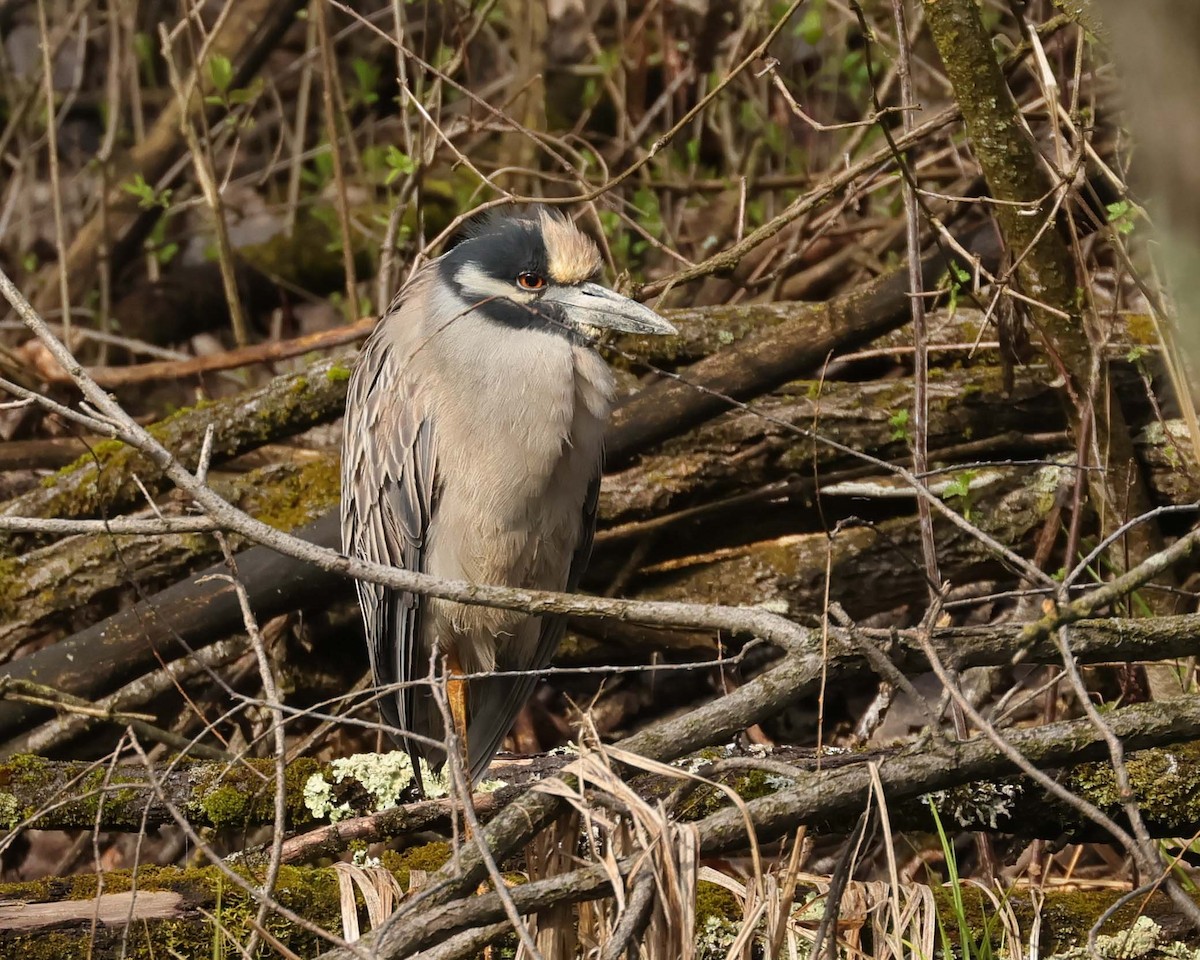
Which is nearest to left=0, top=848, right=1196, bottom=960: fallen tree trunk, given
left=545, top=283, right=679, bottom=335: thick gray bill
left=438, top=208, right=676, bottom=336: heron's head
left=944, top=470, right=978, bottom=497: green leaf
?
left=944, top=470, right=978, bottom=497: green leaf

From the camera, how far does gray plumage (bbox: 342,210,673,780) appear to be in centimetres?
374

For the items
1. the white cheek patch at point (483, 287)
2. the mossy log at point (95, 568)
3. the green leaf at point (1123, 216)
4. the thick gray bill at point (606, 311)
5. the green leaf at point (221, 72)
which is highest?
the green leaf at point (221, 72)

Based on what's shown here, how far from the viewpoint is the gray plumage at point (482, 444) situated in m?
3.74

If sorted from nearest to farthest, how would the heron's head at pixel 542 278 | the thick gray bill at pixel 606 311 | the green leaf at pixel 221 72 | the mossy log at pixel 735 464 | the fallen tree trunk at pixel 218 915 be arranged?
the fallen tree trunk at pixel 218 915 < the thick gray bill at pixel 606 311 < the heron's head at pixel 542 278 < the mossy log at pixel 735 464 < the green leaf at pixel 221 72

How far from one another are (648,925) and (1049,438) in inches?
110

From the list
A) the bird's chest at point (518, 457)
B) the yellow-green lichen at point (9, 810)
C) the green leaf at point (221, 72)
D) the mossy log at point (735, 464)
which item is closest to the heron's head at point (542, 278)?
the bird's chest at point (518, 457)

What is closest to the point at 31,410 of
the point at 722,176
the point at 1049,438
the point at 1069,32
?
the point at 722,176

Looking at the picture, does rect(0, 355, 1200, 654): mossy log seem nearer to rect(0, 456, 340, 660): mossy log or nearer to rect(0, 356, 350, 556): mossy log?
rect(0, 456, 340, 660): mossy log

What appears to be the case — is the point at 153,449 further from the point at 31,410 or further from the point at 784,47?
the point at 784,47

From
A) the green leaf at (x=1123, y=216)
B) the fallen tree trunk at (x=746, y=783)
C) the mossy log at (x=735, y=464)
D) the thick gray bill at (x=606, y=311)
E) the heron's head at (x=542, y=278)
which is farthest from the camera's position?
the mossy log at (x=735, y=464)

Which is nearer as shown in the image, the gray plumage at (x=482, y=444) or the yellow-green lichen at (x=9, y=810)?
the yellow-green lichen at (x=9, y=810)

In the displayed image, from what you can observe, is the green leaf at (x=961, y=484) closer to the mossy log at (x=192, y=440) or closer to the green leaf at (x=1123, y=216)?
the green leaf at (x=1123, y=216)

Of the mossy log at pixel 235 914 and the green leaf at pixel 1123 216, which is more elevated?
the green leaf at pixel 1123 216

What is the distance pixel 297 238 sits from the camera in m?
7.41
